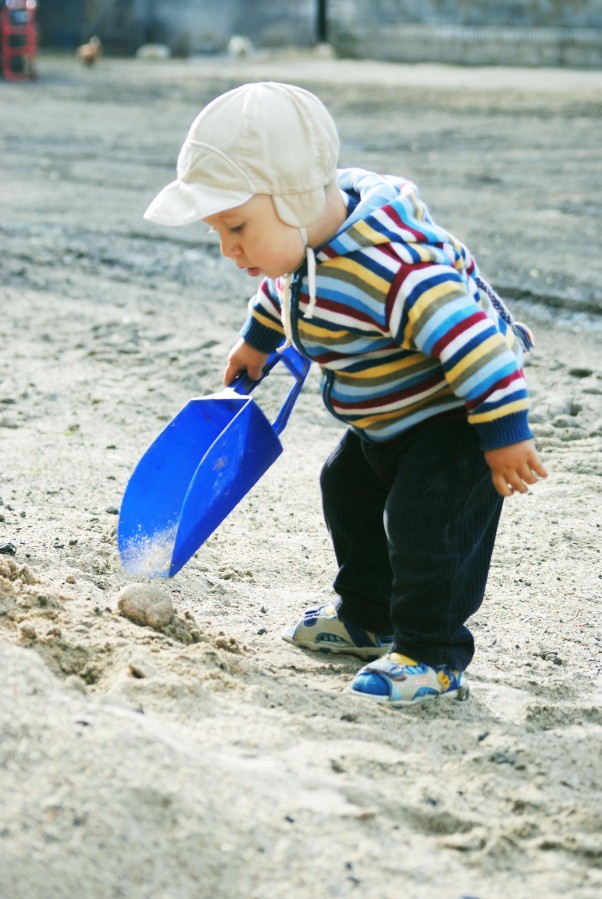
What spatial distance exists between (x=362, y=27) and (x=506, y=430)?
18141 mm

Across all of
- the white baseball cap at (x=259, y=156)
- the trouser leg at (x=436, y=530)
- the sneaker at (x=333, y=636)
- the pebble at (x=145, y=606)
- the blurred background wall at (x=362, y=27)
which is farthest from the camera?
the blurred background wall at (x=362, y=27)

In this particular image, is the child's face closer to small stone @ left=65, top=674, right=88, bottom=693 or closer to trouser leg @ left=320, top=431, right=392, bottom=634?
trouser leg @ left=320, top=431, right=392, bottom=634

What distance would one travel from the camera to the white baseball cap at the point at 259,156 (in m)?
2.03

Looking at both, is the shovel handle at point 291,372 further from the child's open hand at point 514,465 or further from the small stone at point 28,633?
the small stone at point 28,633

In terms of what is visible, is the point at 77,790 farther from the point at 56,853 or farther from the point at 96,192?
the point at 96,192

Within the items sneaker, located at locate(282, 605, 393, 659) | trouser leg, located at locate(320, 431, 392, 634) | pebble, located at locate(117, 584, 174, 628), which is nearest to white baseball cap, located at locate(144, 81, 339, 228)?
trouser leg, located at locate(320, 431, 392, 634)

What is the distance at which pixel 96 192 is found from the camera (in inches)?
303

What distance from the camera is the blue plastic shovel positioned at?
2395mm

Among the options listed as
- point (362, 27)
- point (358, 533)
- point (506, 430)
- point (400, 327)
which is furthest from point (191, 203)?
point (362, 27)

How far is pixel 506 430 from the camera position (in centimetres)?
205

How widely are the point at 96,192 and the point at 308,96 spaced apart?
5.82 meters

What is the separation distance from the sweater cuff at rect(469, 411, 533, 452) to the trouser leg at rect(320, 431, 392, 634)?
A: 40 centimetres

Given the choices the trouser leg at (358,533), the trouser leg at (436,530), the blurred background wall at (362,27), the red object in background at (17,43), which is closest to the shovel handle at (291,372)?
the trouser leg at (358,533)

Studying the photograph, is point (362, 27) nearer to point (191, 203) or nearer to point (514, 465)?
point (191, 203)
